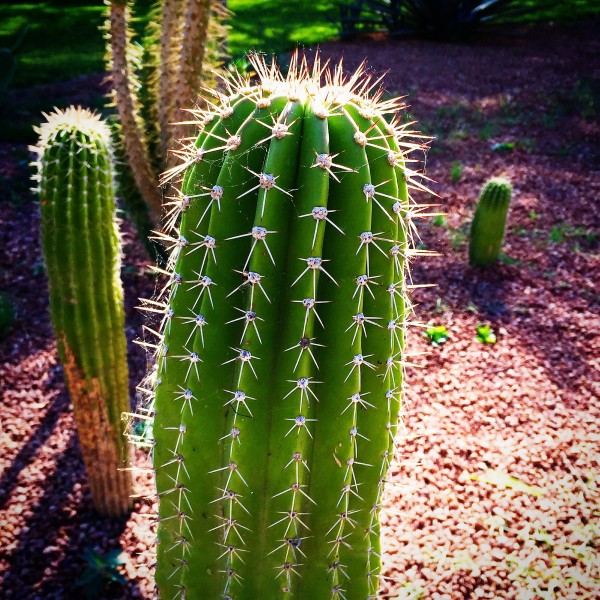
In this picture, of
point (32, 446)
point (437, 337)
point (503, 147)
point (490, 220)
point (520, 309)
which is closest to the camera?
point (32, 446)

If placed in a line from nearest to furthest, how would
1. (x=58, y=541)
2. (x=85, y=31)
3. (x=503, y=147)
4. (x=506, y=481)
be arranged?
(x=58, y=541) → (x=506, y=481) → (x=503, y=147) → (x=85, y=31)

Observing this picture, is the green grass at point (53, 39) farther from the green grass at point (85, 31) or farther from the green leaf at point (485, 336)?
the green leaf at point (485, 336)

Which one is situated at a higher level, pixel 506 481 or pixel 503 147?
pixel 503 147

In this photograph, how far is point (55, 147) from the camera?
2.43 m

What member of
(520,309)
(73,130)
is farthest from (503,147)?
(73,130)

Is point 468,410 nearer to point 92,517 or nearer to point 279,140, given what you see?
point 92,517

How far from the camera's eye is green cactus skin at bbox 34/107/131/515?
2.41 m

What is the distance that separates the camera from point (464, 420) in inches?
135

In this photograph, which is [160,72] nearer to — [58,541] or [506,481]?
[58,541]

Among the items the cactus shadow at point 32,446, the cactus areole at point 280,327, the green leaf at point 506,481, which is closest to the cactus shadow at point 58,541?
the cactus shadow at point 32,446

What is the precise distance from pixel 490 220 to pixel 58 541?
3.71m

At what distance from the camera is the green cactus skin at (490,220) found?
4.61m

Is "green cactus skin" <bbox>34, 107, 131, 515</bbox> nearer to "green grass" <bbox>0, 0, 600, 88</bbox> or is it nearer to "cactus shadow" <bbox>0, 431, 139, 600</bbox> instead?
"cactus shadow" <bbox>0, 431, 139, 600</bbox>

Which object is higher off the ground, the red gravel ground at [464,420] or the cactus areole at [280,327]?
the cactus areole at [280,327]
